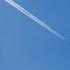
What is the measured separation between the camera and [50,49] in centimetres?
165

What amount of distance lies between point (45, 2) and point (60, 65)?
585mm

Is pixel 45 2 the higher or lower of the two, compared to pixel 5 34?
higher

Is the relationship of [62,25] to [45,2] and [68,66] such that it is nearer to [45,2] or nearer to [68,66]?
[45,2]

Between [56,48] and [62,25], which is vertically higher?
[62,25]

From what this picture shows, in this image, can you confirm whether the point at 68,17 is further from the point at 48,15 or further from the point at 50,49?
the point at 50,49

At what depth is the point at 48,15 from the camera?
158cm

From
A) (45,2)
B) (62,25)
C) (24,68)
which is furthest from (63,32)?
(24,68)

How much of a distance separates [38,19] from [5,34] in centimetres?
31

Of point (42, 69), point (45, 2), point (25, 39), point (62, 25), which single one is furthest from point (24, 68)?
point (45, 2)

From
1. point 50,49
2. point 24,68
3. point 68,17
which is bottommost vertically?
point 24,68

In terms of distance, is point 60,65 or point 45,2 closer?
point 45,2

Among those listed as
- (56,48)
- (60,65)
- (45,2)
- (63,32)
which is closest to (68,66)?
(60,65)

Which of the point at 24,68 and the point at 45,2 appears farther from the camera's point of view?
the point at 24,68

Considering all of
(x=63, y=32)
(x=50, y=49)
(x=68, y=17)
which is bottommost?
(x=50, y=49)
